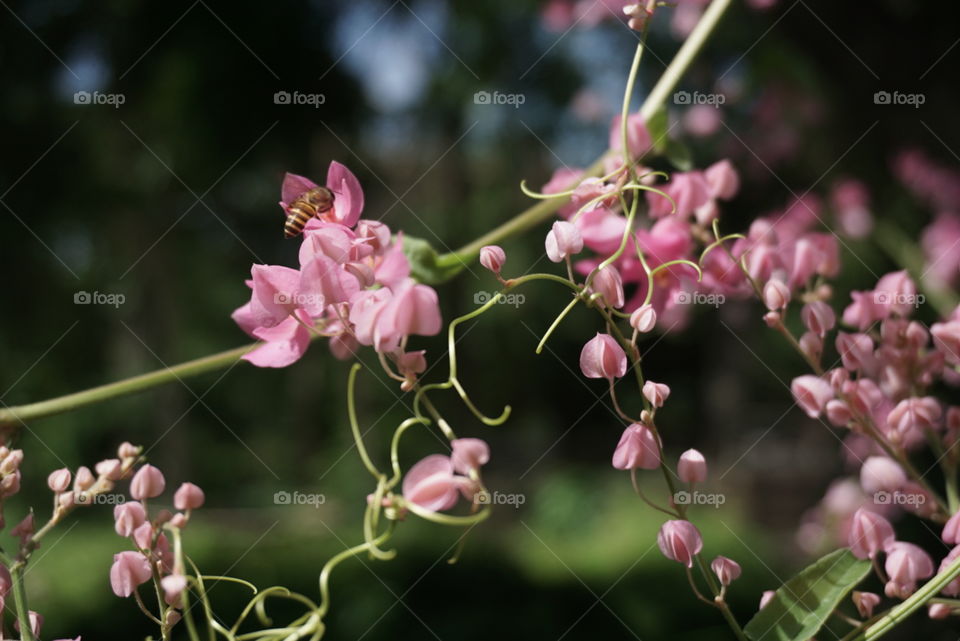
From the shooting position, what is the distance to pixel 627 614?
298 cm

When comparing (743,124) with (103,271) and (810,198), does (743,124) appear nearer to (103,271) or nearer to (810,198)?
(810,198)

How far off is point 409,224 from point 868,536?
16.5ft

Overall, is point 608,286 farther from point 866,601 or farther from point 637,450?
point 866,601

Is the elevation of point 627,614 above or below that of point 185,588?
below

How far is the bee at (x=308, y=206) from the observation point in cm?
41

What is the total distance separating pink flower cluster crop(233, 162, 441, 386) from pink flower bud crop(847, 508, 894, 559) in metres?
0.20

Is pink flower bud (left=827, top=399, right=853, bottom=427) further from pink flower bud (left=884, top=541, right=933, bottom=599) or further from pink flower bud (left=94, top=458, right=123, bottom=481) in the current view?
pink flower bud (left=94, top=458, right=123, bottom=481)

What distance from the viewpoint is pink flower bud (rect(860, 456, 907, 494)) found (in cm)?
45

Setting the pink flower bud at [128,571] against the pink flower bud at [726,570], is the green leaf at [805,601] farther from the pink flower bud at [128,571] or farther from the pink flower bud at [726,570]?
the pink flower bud at [128,571]

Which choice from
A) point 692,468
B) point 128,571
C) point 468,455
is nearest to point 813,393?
point 692,468

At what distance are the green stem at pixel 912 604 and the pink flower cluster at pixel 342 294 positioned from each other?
0.19m

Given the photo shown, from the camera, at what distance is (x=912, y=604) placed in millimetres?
315

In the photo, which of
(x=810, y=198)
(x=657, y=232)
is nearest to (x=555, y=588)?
(x=810, y=198)

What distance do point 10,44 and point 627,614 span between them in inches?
98.8
